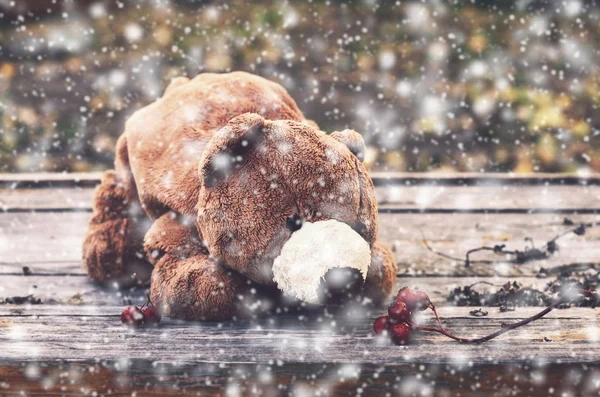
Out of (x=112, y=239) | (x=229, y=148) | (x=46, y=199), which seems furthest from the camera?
(x=46, y=199)

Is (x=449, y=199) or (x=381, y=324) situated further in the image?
(x=449, y=199)

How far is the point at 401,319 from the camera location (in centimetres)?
138

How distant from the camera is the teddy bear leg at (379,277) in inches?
60.2

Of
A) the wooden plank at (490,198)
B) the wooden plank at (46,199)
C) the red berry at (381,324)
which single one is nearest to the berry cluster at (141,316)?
the red berry at (381,324)

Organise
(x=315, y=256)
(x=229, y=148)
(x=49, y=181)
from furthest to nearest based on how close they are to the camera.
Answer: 1. (x=49, y=181)
2. (x=229, y=148)
3. (x=315, y=256)

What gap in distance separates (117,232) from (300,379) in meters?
0.66

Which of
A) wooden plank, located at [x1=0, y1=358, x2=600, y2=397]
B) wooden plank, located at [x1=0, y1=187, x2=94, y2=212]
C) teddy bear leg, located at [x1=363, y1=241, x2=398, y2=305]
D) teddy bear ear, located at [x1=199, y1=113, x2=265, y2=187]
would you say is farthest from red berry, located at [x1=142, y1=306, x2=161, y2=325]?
wooden plank, located at [x1=0, y1=187, x2=94, y2=212]

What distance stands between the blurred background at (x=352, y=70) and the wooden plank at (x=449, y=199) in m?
0.68

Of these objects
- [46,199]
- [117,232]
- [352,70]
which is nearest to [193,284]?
[117,232]

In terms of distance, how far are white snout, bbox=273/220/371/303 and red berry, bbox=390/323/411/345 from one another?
0.52 ft

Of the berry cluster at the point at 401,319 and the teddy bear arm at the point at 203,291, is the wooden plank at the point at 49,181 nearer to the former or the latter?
the teddy bear arm at the point at 203,291

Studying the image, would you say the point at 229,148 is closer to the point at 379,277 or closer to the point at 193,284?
the point at 193,284

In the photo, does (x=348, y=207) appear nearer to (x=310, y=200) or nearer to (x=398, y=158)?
(x=310, y=200)

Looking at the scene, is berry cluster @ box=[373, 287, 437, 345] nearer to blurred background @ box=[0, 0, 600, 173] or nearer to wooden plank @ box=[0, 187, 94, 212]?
wooden plank @ box=[0, 187, 94, 212]
